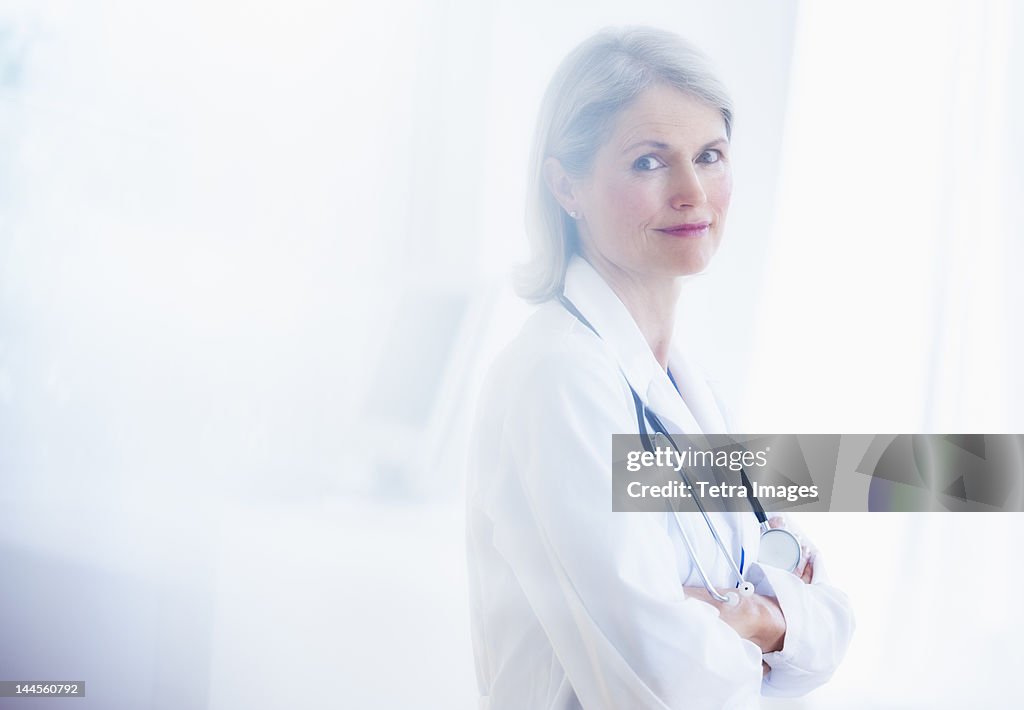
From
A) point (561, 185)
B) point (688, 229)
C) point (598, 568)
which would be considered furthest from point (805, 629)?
point (561, 185)

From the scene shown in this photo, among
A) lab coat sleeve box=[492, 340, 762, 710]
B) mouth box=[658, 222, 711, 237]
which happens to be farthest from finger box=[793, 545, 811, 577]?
mouth box=[658, 222, 711, 237]

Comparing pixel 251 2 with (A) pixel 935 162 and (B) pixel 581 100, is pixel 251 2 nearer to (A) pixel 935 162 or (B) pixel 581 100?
(B) pixel 581 100

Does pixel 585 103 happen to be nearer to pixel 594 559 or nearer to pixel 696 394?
pixel 696 394

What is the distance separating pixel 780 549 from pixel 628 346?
32 centimetres

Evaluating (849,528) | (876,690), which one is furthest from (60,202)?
(876,690)

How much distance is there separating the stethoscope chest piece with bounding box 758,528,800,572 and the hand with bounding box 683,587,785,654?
6 centimetres

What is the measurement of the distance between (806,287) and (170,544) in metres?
0.98

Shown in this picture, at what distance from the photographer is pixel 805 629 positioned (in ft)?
3.56

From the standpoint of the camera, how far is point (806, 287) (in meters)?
1.18

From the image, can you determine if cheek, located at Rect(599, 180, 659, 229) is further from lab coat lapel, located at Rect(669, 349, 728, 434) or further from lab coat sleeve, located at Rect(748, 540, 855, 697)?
lab coat sleeve, located at Rect(748, 540, 855, 697)

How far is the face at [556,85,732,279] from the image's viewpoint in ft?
3.58

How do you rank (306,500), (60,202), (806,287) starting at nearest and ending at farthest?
(806,287)
(306,500)
(60,202)

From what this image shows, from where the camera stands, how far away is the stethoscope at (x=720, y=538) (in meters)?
1.05

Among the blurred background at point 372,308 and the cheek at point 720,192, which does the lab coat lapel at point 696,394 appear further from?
the cheek at point 720,192
